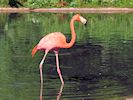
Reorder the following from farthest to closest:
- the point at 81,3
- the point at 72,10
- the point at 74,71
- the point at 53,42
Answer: the point at 81,3 < the point at 72,10 < the point at 74,71 < the point at 53,42

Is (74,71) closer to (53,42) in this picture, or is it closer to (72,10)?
(53,42)

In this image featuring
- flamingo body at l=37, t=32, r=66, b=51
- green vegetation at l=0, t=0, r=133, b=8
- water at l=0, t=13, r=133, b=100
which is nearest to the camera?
water at l=0, t=13, r=133, b=100

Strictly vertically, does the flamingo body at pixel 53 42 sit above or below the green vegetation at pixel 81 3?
above

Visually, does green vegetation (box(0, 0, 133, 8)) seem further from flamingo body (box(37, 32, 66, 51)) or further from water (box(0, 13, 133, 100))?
flamingo body (box(37, 32, 66, 51))

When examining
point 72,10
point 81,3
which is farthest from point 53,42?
point 81,3

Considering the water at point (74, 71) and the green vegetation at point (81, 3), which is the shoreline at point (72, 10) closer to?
the green vegetation at point (81, 3)

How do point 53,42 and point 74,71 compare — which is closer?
point 53,42

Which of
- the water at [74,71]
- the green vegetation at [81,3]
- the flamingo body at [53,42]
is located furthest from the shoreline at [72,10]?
the flamingo body at [53,42]

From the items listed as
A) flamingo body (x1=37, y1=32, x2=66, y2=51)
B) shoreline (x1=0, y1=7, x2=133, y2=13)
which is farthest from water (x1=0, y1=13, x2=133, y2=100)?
shoreline (x1=0, y1=7, x2=133, y2=13)

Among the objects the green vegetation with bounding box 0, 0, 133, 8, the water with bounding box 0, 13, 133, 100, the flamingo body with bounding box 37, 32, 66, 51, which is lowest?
the green vegetation with bounding box 0, 0, 133, 8

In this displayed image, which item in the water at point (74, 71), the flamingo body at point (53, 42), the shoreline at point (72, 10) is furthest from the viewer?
the shoreline at point (72, 10)

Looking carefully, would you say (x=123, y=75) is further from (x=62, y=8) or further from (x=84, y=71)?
(x=62, y=8)

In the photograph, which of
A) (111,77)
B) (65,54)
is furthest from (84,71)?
(65,54)

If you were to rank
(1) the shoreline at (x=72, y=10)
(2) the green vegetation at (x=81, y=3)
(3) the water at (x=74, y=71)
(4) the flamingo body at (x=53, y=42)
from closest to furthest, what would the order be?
1. (3) the water at (x=74, y=71)
2. (4) the flamingo body at (x=53, y=42)
3. (1) the shoreline at (x=72, y=10)
4. (2) the green vegetation at (x=81, y=3)
